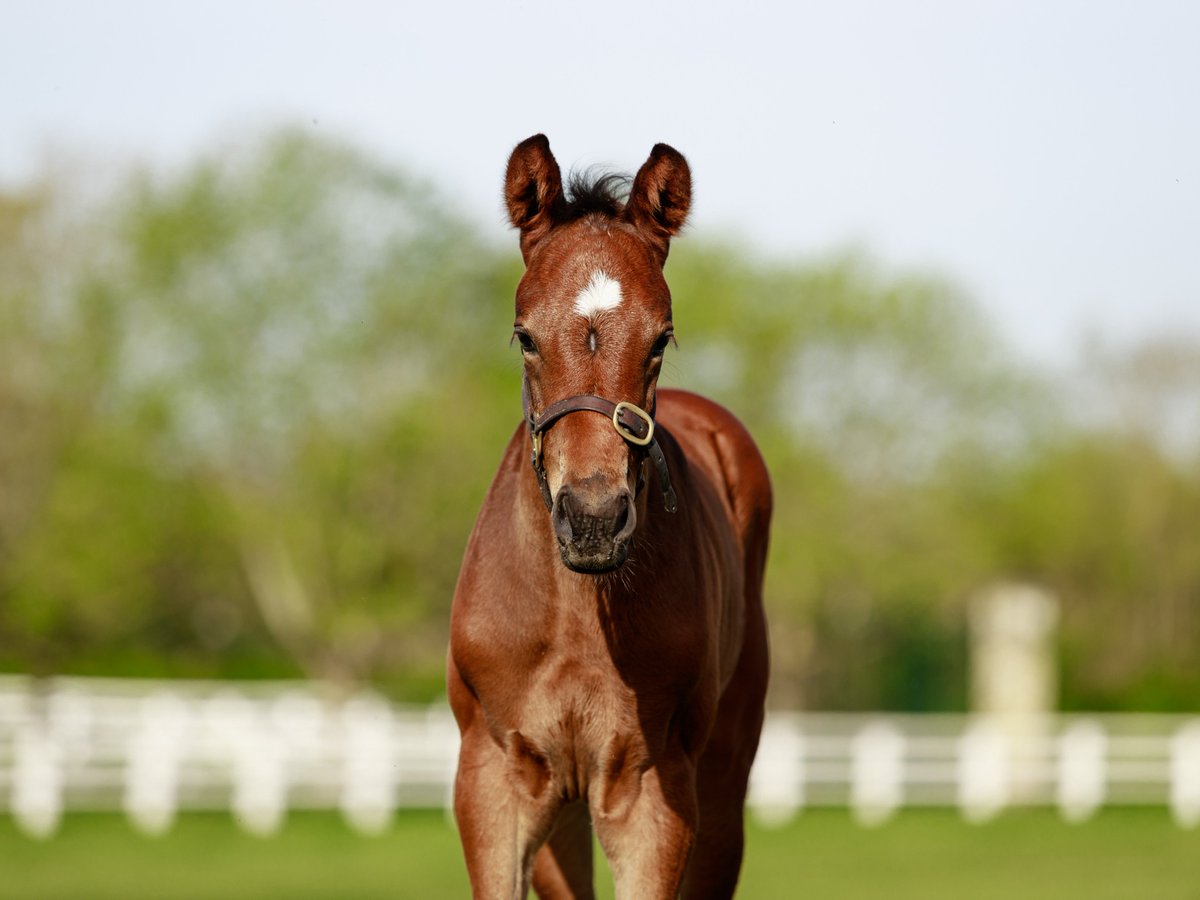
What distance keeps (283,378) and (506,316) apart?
12.9 ft

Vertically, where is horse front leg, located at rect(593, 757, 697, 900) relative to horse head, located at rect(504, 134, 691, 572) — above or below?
below

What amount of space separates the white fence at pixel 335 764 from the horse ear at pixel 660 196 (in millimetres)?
15434

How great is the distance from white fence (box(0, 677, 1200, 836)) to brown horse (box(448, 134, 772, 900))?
14.9 meters

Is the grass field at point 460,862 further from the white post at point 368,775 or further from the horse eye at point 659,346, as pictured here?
the horse eye at point 659,346

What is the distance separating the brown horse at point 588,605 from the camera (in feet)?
13.8

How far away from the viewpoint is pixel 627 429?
4.12m

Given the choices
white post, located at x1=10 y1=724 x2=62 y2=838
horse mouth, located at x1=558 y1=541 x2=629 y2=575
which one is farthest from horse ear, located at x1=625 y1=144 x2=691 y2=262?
white post, located at x1=10 y1=724 x2=62 y2=838

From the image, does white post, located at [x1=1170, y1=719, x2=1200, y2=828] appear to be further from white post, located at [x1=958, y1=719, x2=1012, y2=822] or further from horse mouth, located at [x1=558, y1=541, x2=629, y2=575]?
horse mouth, located at [x1=558, y1=541, x2=629, y2=575]

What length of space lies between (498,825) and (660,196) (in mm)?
1692

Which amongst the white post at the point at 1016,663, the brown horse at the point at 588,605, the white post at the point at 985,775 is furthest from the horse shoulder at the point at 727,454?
the white post at the point at 1016,663

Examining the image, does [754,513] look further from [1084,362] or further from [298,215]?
[1084,362]

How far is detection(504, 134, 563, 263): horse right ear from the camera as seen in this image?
4.48 m

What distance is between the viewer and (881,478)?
39.5 meters

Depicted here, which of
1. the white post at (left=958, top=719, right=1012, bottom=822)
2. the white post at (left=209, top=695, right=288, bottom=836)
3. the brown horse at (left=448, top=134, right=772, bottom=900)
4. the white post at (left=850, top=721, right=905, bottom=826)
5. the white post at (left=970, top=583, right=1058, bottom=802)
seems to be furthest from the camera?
the white post at (left=970, top=583, right=1058, bottom=802)
